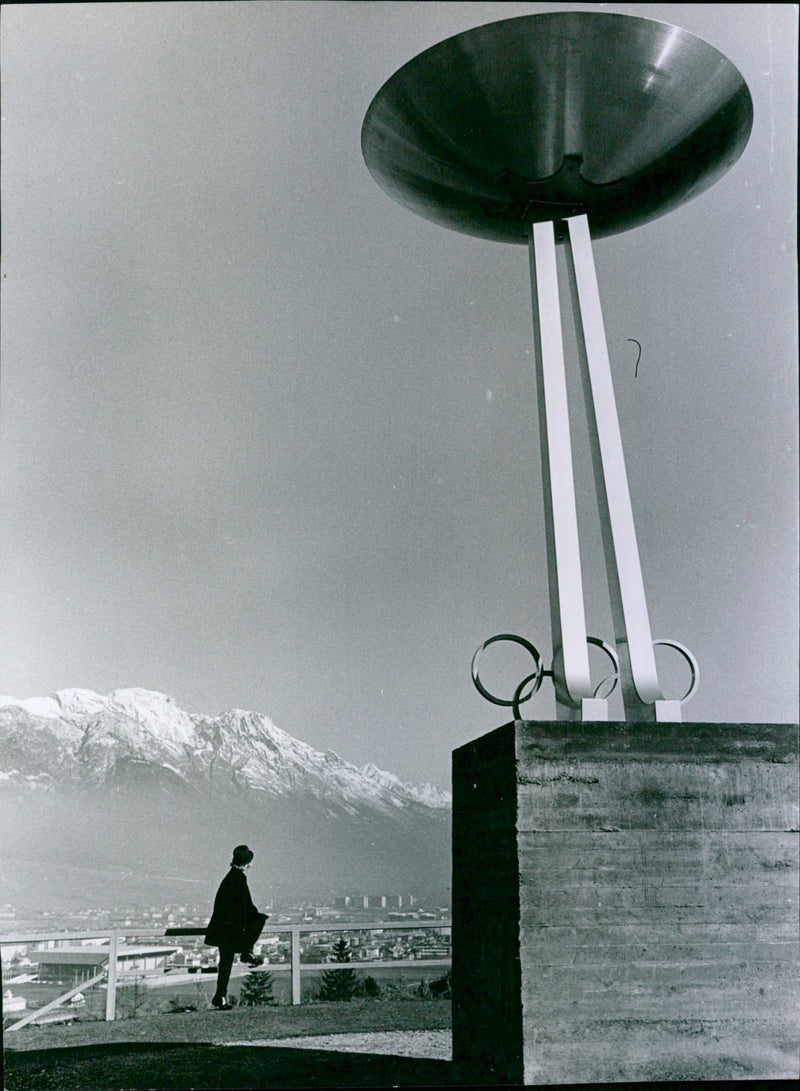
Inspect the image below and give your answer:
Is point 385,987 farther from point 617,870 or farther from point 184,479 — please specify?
point 184,479

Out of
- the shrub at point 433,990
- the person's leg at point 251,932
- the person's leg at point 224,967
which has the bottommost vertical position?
the shrub at point 433,990

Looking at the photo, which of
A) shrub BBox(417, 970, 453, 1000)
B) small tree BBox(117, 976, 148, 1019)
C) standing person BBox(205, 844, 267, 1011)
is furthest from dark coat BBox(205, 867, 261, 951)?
shrub BBox(417, 970, 453, 1000)

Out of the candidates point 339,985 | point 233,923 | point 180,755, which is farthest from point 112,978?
point 180,755

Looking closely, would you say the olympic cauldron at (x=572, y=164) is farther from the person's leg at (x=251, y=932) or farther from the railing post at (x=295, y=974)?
the railing post at (x=295, y=974)

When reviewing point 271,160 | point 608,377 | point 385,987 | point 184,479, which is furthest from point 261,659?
point 608,377

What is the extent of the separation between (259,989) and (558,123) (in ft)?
24.2

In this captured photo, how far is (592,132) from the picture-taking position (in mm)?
4652

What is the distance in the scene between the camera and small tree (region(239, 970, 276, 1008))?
8.76m

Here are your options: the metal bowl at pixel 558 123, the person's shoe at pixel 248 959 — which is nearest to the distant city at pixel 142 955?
the person's shoe at pixel 248 959

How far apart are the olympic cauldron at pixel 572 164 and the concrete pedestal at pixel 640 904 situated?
330mm

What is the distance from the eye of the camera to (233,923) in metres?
7.40

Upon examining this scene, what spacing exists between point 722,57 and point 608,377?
4.53 feet

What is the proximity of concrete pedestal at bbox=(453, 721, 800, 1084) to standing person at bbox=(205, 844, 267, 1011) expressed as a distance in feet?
12.1

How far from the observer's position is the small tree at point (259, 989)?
345 inches
